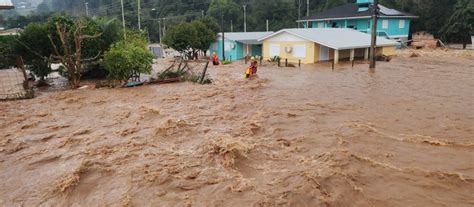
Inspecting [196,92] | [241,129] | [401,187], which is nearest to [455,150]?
[401,187]

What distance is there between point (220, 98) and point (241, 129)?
5023 mm

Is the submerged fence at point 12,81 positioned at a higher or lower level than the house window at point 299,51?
lower

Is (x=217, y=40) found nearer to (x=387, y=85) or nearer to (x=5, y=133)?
(x=387, y=85)

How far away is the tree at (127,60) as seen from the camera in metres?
17.7

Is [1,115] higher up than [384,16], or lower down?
lower down

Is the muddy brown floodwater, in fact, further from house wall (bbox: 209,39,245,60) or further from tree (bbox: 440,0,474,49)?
tree (bbox: 440,0,474,49)

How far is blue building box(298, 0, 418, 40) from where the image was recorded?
40969mm

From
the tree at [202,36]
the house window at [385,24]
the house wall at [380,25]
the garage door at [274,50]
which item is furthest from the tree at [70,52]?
the house window at [385,24]

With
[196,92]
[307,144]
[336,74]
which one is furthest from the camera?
[336,74]

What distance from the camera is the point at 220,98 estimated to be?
14.3m

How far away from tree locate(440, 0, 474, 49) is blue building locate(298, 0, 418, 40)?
4221 millimetres

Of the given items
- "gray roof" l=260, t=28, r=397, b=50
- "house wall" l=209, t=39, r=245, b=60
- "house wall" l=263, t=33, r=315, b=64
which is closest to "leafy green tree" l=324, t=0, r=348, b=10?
"gray roof" l=260, t=28, r=397, b=50

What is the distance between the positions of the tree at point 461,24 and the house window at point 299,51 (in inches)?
833

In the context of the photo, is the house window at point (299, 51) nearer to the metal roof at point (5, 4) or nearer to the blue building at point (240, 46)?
Answer: the blue building at point (240, 46)
